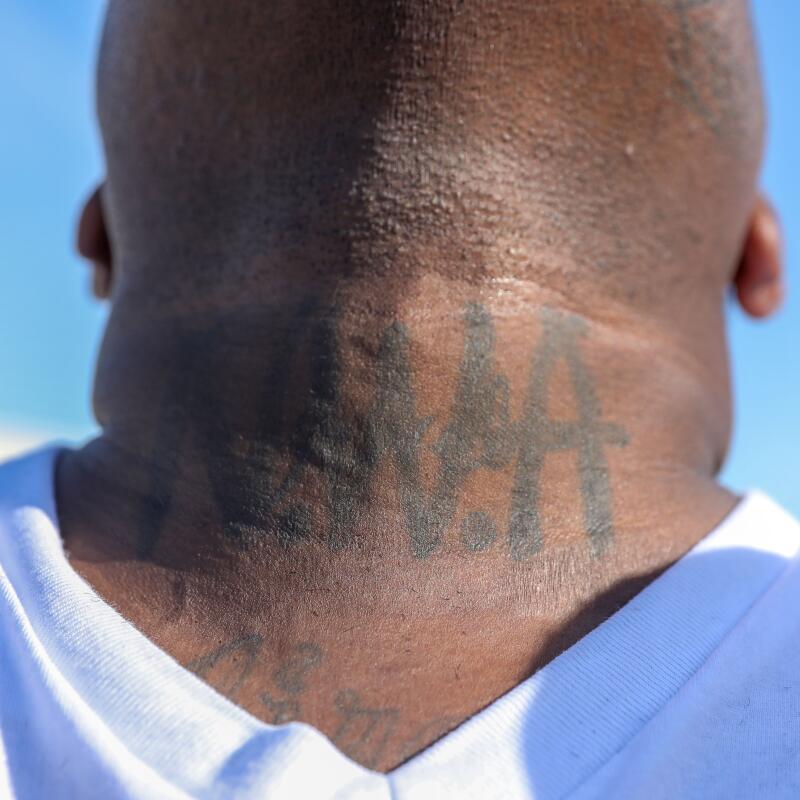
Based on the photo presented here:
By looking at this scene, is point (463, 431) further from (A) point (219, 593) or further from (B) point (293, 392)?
(A) point (219, 593)

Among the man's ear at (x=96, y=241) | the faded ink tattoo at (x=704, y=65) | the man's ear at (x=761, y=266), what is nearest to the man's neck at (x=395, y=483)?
the faded ink tattoo at (x=704, y=65)

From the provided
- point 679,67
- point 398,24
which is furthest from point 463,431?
point 679,67

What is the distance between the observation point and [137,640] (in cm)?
136

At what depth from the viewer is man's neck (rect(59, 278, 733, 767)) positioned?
1.42m

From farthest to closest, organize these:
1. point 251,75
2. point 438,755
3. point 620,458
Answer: point 251,75
point 620,458
point 438,755

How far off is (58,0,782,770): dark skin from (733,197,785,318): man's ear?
0.92 feet

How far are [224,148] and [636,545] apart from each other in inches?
37.4

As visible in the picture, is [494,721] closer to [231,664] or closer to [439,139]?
[231,664]

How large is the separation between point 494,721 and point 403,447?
0.43 metres

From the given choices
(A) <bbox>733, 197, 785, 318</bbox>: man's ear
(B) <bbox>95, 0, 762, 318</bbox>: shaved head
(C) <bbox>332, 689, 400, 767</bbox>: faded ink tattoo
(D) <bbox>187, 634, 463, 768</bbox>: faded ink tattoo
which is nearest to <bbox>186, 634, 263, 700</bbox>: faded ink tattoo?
(D) <bbox>187, 634, 463, 768</bbox>: faded ink tattoo

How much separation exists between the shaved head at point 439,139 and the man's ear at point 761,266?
26 cm

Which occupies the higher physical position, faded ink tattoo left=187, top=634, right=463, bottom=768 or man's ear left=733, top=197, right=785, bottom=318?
man's ear left=733, top=197, right=785, bottom=318

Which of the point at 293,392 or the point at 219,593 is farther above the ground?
the point at 293,392

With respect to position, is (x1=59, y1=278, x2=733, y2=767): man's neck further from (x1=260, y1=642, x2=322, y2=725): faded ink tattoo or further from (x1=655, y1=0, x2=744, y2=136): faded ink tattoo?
(x1=655, y1=0, x2=744, y2=136): faded ink tattoo
